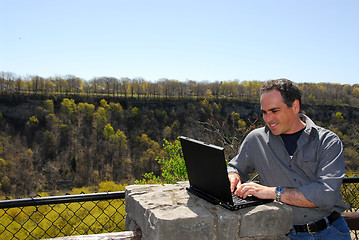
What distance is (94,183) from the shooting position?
46.7 m

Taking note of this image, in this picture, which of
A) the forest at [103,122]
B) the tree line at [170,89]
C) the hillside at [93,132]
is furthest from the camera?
the tree line at [170,89]

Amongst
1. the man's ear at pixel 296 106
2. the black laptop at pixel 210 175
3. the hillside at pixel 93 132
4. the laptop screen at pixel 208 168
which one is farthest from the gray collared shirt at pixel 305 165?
the hillside at pixel 93 132

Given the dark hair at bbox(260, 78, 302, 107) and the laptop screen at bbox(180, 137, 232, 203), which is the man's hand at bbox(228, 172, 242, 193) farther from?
the dark hair at bbox(260, 78, 302, 107)

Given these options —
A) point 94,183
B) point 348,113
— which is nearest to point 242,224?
point 94,183

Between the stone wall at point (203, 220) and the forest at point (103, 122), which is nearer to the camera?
the stone wall at point (203, 220)

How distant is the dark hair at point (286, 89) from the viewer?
6.51 ft

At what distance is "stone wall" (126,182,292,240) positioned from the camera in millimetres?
1532

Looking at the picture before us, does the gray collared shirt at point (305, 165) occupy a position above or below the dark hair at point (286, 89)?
below

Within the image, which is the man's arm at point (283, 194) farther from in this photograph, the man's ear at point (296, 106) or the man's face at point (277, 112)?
the man's ear at point (296, 106)

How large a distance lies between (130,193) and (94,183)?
47774 millimetres

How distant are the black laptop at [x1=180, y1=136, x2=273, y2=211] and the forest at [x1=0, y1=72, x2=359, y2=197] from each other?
119 feet

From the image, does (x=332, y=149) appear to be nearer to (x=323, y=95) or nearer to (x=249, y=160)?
(x=249, y=160)

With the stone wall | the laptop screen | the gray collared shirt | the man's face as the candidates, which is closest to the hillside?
the gray collared shirt

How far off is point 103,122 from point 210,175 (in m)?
56.9
